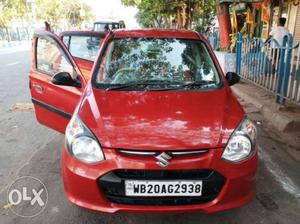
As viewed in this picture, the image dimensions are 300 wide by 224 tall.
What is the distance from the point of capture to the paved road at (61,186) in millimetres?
2889

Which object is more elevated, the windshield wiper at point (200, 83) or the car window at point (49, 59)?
the car window at point (49, 59)

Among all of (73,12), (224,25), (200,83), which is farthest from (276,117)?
(73,12)

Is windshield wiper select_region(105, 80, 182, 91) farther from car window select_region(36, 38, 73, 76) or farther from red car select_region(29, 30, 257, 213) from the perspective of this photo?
car window select_region(36, 38, 73, 76)

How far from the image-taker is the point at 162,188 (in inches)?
93.4

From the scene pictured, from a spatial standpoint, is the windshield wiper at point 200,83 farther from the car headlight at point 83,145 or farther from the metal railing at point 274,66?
the metal railing at point 274,66

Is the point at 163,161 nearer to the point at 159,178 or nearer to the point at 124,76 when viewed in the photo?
the point at 159,178

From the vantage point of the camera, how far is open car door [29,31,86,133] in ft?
12.5

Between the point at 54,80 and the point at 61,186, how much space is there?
1.16 m

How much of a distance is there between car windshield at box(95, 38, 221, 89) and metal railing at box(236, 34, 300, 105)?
2454 millimetres

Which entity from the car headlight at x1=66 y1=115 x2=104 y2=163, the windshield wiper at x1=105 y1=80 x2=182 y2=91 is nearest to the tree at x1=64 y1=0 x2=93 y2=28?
the windshield wiper at x1=105 y1=80 x2=182 y2=91

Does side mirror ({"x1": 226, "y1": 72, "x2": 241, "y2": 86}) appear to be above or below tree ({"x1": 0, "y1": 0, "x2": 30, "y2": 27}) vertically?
below

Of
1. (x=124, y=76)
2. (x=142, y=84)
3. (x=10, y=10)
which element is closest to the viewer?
(x=142, y=84)

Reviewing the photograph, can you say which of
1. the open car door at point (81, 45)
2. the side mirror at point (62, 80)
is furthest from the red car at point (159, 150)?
the open car door at point (81, 45)

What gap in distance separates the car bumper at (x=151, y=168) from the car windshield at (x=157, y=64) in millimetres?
1045
